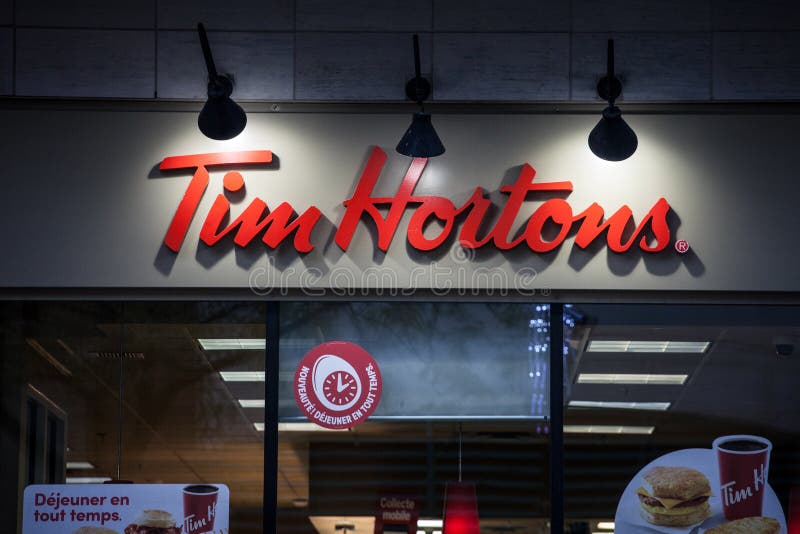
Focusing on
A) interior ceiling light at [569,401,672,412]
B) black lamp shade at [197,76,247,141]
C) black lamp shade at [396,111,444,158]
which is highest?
black lamp shade at [197,76,247,141]

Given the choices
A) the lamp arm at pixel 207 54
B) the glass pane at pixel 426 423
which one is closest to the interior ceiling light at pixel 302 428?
the glass pane at pixel 426 423

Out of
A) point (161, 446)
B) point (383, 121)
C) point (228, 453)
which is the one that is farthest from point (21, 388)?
point (383, 121)

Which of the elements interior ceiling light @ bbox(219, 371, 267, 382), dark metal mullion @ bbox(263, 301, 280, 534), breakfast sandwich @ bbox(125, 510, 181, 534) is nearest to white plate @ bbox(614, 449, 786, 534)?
dark metal mullion @ bbox(263, 301, 280, 534)

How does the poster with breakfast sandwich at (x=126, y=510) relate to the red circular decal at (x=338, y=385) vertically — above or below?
below

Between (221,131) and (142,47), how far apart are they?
1009mm

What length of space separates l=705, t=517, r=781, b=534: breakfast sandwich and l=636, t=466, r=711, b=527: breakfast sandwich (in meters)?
0.15

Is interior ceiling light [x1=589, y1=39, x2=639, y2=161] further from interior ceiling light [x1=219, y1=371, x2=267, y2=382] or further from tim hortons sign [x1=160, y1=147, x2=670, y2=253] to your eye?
interior ceiling light [x1=219, y1=371, x2=267, y2=382]

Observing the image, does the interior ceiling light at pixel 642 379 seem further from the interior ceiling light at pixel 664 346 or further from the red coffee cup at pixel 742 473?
the red coffee cup at pixel 742 473

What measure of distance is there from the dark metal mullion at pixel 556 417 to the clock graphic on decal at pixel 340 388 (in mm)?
1294

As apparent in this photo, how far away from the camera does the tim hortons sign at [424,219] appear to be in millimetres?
6496

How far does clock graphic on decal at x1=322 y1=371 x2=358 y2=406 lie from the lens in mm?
6582

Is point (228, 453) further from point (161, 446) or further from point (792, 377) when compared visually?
point (792, 377)

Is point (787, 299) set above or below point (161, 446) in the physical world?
above

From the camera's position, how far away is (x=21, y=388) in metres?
6.66
